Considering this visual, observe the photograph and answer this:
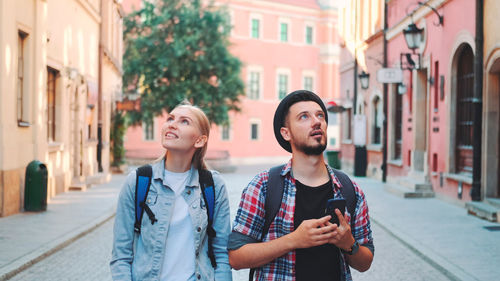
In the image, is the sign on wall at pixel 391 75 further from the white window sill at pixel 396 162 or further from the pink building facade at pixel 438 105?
the white window sill at pixel 396 162

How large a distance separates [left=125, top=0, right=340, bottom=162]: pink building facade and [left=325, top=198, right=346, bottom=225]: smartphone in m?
43.8

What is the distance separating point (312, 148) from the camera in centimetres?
286

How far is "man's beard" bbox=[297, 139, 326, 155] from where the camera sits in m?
2.86

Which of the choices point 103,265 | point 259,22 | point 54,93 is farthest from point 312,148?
point 259,22

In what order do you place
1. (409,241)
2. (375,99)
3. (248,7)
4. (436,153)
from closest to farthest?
(409,241) < (436,153) < (375,99) < (248,7)

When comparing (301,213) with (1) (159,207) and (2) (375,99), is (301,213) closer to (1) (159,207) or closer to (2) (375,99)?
(1) (159,207)

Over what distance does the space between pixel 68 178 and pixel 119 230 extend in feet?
50.8

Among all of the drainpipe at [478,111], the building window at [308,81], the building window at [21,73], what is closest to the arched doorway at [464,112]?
the drainpipe at [478,111]

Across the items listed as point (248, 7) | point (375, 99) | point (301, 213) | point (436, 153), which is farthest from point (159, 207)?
point (248, 7)

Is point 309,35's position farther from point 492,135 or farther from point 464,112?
point 492,135

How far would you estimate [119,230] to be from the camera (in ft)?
10.8

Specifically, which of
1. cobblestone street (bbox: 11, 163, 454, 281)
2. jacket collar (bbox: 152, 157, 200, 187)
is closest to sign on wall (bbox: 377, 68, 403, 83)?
cobblestone street (bbox: 11, 163, 454, 281)

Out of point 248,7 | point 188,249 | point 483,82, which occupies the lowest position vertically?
point 188,249

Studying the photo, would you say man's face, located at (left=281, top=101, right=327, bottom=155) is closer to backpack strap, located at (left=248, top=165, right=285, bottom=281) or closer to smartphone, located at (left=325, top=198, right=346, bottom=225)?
backpack strap, located at (left=248, top=165, right=285, bottom=281)
